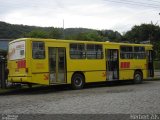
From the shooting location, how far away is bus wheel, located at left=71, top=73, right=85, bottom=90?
23428mm

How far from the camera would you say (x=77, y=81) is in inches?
932

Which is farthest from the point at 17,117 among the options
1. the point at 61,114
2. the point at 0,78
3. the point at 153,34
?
the point at 153,34

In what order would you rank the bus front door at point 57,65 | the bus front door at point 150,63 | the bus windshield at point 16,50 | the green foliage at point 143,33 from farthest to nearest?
the green foliage at point 143,33 → the bus front door at point 150,63 → the bus front door at point 57,65 → the bus windshield at point 16,50

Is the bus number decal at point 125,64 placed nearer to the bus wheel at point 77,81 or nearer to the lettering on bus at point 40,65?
the bus wheel at point 77,81

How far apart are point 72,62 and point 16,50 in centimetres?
325

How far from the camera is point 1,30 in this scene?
82500 mm

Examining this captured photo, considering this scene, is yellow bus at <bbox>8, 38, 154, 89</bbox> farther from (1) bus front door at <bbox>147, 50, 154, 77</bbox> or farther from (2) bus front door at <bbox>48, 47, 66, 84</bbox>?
(1) bus front door at <bbox>147, 50, 154, 77</bbox>

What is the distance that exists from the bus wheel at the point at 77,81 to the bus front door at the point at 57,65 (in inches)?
32.9

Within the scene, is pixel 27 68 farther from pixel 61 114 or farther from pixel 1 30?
pixel 1 30

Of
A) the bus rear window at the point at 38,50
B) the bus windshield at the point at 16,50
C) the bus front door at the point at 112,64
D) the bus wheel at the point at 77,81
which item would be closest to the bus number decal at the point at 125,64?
the bus front door at the point at 112,64

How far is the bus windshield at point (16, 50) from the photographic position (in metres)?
21.5

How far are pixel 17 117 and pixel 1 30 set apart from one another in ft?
238

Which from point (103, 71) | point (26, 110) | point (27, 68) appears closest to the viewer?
point (26, 110)

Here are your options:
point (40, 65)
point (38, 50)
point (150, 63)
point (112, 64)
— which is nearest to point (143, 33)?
point (150, 63)
